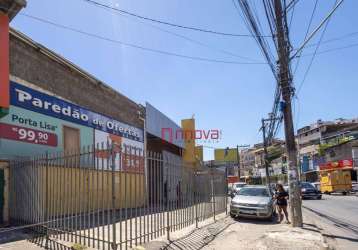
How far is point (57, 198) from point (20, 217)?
9.16 ft

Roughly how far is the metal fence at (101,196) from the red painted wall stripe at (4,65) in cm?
→ 175

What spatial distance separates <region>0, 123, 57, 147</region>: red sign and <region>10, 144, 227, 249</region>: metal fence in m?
1.12

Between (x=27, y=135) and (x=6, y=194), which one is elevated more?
(x=27, y=135)

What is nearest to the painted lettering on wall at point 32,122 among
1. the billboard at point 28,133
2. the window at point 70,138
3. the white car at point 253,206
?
the billboard at point 28,133

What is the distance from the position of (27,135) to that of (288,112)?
30.5 ft

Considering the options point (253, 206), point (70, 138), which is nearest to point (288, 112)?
point (253, 206)

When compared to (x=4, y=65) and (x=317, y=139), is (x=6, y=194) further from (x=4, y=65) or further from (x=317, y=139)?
(x=317, y=139)

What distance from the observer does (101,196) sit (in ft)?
27.3

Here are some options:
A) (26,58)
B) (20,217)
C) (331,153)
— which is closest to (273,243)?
(20,217)

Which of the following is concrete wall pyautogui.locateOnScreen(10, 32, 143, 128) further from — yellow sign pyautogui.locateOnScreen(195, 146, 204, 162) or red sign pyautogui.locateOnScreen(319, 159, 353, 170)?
red sign pyautogui.locateOnScreen(319, 159, 353, 170)

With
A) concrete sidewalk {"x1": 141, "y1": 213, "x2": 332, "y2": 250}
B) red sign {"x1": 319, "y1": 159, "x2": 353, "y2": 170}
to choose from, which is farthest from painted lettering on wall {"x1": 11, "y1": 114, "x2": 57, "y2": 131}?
red sign {"x1": 319, "y1": 159, "x2": 353, "y2": 170}

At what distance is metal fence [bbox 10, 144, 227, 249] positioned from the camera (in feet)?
26.7

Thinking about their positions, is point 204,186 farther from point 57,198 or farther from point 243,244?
point 57,198

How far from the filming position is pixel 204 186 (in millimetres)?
15305
